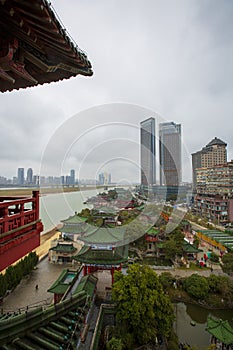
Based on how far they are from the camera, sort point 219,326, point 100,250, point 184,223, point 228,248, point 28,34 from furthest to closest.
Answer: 1. point 184,223
2. point 228,248
3. point 100,250
4. point 219,326
5. point 28,34

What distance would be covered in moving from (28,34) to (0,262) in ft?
6.89

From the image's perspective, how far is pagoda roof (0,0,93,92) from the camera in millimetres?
1713

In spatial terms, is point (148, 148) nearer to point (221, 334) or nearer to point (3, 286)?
point (3, 286)

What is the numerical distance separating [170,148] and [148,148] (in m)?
8.02

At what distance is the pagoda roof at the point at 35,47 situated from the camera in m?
1.71

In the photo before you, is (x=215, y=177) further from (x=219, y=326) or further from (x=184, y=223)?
(x=219, y=326)

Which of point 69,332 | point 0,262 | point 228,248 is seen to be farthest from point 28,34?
point 228,248

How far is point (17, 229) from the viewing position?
2.19m

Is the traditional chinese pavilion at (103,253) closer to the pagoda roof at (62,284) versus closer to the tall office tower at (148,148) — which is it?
the pagoda roof at (62,284)

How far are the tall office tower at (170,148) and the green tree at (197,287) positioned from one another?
26136 mm

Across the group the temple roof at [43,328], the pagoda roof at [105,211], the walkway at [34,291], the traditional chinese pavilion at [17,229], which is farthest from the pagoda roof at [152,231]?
the traditional chinese pavilion at [17,229]

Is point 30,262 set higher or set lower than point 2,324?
lower

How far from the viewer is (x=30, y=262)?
12305 mm

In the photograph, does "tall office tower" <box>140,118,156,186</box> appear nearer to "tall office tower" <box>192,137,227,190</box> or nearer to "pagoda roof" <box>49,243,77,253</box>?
"tall office tower" <box>192,137,227,190</box>
